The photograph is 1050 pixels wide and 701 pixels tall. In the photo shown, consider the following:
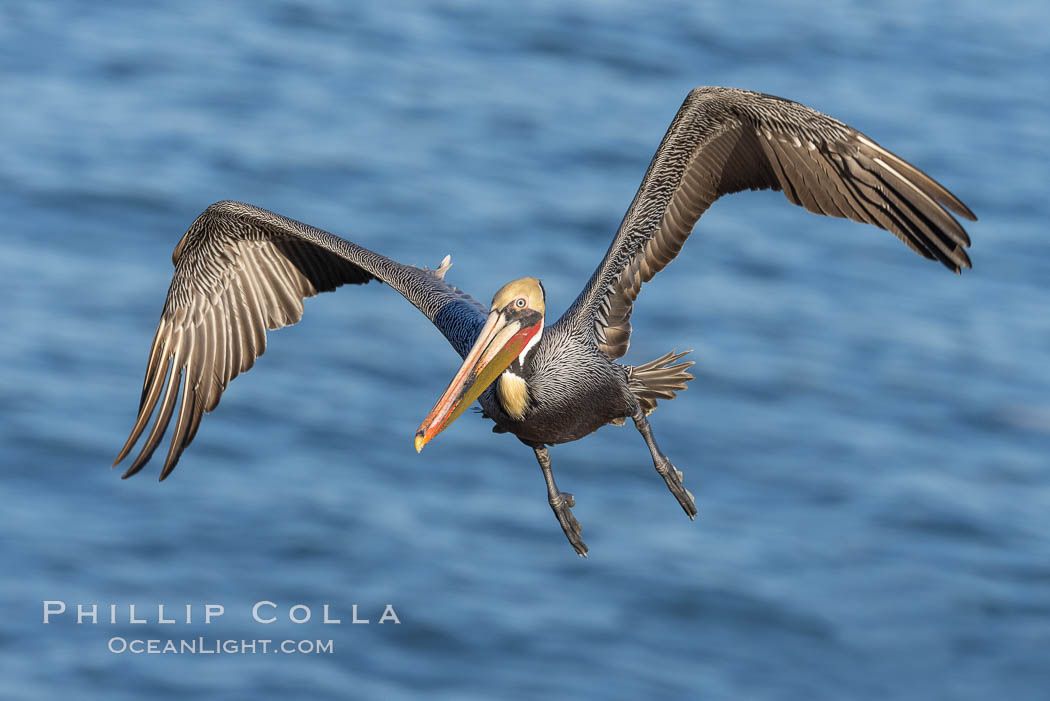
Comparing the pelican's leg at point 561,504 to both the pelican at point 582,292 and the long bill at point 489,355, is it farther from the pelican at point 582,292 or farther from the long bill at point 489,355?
the long bill at point 489,355

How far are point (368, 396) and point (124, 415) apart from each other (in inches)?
247

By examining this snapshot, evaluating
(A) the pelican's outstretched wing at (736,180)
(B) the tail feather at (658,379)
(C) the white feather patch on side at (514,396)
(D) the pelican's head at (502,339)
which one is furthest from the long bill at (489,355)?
(B) the tail feather at (658,379)

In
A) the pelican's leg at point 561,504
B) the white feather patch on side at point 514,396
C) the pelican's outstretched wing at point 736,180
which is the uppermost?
the pelican's outstretched wing at point 736,180

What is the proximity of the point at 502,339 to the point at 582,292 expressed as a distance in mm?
1060

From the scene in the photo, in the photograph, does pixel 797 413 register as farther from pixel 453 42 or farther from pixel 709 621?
pixel 453 42

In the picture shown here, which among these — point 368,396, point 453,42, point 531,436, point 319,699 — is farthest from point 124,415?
point 531,436

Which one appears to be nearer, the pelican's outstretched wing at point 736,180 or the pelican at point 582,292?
the pelican at point 582,292

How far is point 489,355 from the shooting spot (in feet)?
37.6

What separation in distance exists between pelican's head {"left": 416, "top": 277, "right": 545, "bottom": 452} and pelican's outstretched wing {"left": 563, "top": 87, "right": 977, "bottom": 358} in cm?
68

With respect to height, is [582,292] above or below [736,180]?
below

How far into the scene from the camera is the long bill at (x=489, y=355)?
11.3m

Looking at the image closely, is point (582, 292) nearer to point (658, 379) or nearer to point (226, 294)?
point (658, 379)

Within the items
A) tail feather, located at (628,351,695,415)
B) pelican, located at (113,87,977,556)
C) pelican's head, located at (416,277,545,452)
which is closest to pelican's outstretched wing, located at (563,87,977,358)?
pelican, located at (113,87,977,556)

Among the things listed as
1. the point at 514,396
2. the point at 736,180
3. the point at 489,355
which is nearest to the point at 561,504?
the point at 514,396
